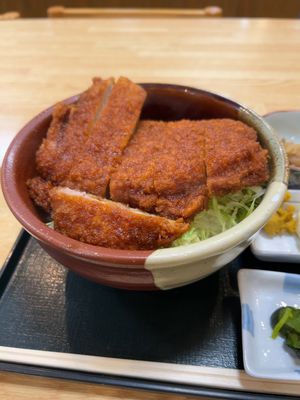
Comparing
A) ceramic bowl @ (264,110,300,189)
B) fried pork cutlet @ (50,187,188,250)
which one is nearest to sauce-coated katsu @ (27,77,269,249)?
fried pork cutlet @ (50,187,188,250)

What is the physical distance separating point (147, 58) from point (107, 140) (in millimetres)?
1216

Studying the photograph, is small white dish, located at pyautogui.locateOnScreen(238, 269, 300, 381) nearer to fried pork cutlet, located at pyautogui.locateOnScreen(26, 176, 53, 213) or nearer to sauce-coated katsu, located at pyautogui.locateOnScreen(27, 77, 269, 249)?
sauce-coated katsu, located at pyautogui.locateOnScreen(27, 77, 269, 249)

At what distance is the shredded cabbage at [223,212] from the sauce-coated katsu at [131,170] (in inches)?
1.2

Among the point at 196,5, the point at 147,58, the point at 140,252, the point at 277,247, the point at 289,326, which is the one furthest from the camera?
the point at 196,5

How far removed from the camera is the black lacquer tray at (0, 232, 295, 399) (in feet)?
2.85

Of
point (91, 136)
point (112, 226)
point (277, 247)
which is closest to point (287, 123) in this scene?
point (277, 247)

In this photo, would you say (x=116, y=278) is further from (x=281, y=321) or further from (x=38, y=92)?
(x=38, y=92)

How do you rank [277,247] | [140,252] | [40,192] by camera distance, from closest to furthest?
[140,252] → [40,192] → [277,247]

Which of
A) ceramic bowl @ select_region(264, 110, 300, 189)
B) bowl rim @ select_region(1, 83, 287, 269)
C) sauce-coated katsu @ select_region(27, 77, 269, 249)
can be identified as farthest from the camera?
ceramic bowl @ select_region(264, 110, 300, 189)

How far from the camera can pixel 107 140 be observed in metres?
1.07

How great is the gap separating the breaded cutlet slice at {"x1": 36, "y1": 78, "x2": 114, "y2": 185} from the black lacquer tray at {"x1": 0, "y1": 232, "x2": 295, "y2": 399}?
11.4 inches

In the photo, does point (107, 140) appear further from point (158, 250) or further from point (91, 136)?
point (158, 250)

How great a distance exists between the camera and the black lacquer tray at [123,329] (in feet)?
2.85

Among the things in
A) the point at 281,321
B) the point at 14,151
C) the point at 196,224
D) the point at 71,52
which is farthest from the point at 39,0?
the point at 281,321
